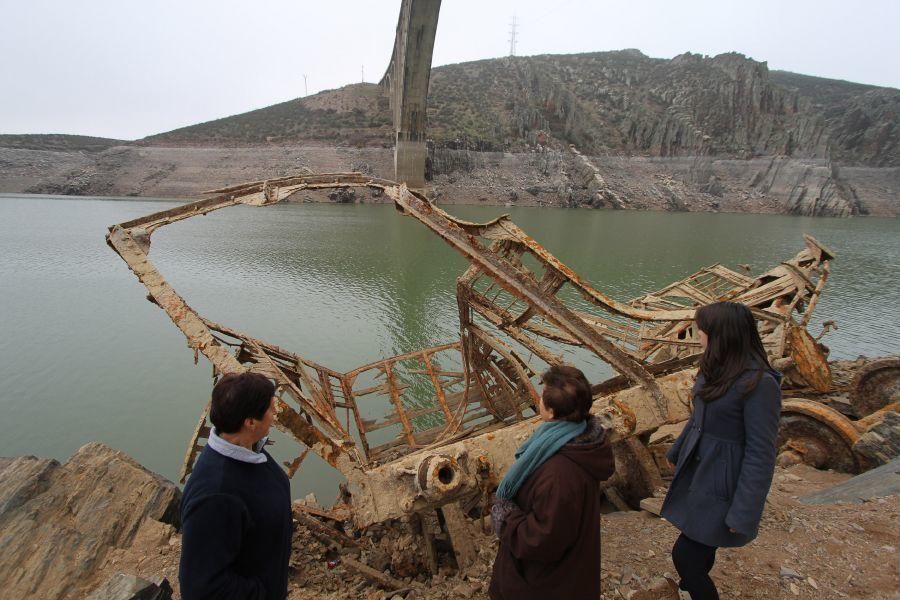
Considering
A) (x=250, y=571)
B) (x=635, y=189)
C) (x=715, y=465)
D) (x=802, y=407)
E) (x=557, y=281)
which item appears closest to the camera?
(x=250, y=571)

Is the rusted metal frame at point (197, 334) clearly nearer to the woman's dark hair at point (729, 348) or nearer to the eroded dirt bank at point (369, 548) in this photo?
the eroded dirt bank at point (369, 548)

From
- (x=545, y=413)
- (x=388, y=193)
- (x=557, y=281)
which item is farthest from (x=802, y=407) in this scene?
(x=388, y=193)

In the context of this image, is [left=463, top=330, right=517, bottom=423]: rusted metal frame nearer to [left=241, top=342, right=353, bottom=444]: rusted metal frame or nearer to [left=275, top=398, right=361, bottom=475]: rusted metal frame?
[left=241, top=342, right=353, bottom=444]: rusted metal frame

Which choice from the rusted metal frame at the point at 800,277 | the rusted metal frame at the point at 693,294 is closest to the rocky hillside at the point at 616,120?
the rusted metal frame at the point at 693,294

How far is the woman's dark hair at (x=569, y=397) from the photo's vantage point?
154 centimetres

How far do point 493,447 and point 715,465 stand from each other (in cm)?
123

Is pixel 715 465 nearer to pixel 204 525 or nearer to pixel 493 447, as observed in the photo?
pixel 493 447

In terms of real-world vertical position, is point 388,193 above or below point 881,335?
above

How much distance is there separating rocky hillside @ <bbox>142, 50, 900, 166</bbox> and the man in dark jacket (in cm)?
5172

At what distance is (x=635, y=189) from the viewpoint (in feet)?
163

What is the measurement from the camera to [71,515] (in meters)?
3.43

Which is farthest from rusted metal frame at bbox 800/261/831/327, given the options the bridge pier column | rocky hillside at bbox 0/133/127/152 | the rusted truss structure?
rocky hillside at bbox 0/133/127/152

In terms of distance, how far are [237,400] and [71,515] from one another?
3.35m

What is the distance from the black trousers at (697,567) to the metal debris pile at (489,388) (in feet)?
2.44
